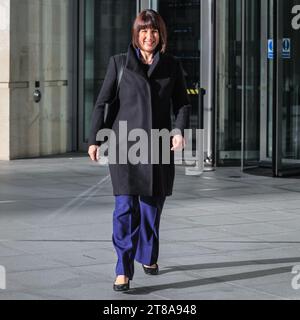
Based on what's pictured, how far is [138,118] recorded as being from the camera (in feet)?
22.7

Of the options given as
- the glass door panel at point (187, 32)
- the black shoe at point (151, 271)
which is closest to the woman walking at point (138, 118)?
the black shoe at point (151, 271)

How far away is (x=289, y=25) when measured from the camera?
14.2 meters

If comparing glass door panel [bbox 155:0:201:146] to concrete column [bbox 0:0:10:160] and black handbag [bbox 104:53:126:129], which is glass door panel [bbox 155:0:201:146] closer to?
concrete column [bbox 0:0:10:160]

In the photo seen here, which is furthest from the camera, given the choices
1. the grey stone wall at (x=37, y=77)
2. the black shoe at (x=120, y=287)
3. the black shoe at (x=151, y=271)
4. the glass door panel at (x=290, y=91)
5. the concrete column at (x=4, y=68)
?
the grey stone wall at (x=37, y=77)

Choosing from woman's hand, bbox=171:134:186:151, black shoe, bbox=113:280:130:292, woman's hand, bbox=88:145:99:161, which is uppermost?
woman's hand, bbox=171:134:186:151

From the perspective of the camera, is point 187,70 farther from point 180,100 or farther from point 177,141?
point 177,141

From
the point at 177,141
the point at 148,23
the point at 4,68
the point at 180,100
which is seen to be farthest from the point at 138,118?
the point at 4,68

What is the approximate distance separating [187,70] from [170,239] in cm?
746

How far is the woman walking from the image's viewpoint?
6.91m

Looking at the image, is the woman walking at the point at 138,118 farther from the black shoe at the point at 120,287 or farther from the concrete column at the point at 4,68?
the concrete column at the point at 4,68

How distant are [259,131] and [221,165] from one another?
791 millimetres

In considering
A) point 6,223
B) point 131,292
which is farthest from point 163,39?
point 6,223

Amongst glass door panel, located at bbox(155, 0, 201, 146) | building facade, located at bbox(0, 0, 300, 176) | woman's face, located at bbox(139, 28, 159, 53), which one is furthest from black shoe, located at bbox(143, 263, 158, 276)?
glass door panel, located at bbox(155, 0, 201, 146)

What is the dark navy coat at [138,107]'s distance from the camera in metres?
6.91
